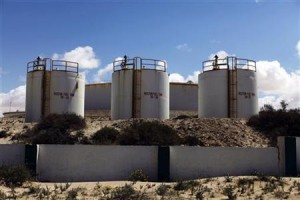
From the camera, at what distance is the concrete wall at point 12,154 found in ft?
63.3

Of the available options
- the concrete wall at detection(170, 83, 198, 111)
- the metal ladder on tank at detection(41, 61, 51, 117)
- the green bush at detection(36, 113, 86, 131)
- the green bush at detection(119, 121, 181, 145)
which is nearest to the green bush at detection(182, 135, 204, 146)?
the green bush at detection(119, 121, 181, 145)

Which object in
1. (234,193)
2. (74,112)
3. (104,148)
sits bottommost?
(234,193)

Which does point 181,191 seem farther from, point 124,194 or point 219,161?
point 219,161

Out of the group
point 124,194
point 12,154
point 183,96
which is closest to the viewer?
point 124,194

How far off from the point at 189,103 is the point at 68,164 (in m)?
36.7

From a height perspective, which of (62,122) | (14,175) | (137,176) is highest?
(62,122)

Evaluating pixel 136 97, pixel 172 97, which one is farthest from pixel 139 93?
pixel 172 97

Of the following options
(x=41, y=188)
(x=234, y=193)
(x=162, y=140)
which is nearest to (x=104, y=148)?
(x=41, y=188)

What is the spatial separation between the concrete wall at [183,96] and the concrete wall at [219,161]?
3248 cm

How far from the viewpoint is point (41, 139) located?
28859mm

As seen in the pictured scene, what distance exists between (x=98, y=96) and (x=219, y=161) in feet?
121

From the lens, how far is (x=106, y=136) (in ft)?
102

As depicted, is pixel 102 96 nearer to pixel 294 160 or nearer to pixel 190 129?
pixel 190 129

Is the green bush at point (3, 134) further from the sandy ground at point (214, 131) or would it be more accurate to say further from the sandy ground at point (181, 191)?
the sandy ground at point (181, 191)
